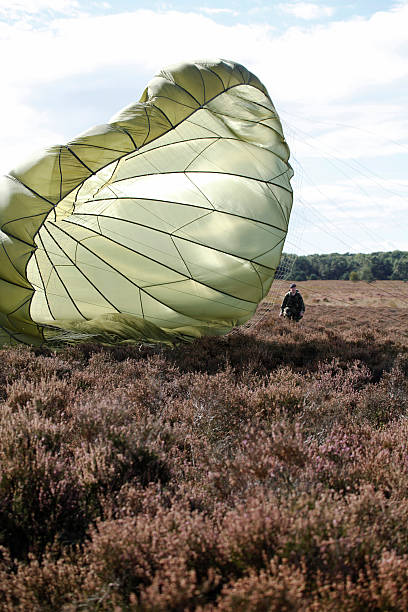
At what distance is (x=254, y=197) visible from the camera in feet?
20.3

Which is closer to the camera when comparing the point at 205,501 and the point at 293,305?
the point at 205,501

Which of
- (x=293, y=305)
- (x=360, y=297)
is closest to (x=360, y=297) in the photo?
(x=360, y=297)

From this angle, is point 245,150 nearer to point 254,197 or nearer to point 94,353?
point 254,197

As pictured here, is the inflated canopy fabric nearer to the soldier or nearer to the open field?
the soldier

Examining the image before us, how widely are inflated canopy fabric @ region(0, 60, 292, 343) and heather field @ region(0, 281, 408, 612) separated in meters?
1.91

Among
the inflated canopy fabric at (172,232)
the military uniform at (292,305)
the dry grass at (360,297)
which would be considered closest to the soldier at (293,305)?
the military uniform at (292,305)

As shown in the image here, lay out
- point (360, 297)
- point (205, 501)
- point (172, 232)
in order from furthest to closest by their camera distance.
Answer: point (360, 297)
point (172, 232)
point (205, 501)

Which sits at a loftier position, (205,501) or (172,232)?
(172,232)

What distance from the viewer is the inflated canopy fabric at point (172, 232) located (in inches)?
236

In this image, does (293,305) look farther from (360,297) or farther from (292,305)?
(360,297)

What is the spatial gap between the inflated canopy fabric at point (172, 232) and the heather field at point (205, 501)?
1.91 m

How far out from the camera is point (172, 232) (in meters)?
6.05

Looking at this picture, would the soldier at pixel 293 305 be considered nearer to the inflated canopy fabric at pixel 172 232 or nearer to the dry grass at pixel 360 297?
the inflated canopy fabric at pixel 172 232

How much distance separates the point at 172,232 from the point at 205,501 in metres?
4.32
